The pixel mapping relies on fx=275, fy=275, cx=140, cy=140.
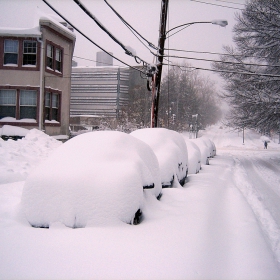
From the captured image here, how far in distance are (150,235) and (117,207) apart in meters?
0.56

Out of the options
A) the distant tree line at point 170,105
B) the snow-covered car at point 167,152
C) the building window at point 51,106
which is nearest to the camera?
the snow-covered car at point 167,152

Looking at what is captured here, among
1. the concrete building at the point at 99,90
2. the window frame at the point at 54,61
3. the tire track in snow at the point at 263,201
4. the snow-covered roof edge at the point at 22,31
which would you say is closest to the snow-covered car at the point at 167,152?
the tire track in snow at the point at 263,201

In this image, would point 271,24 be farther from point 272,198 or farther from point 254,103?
point 272,198

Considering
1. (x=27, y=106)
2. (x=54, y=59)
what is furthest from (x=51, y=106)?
(x=54, y=59)

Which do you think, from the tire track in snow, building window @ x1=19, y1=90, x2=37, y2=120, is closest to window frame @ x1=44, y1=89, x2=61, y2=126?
building window @ x1=19, y1=90, x2=37, y2=120

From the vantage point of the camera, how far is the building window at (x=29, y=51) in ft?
54.7

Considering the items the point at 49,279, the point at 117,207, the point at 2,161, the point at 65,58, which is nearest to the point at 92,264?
the point at 49,279

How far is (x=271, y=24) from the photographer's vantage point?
1579 cm

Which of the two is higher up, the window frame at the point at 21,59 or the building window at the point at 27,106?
the window frame at the point at 21,59

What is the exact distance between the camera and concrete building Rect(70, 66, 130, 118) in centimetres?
4069

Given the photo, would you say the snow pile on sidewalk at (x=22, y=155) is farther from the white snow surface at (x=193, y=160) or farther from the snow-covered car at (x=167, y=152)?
the white snow surface at (x=193, y=160)

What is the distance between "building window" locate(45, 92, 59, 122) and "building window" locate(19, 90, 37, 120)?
801 mm

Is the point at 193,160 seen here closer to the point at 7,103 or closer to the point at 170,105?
the point at 7,103

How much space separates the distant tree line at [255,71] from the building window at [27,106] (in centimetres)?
1164
